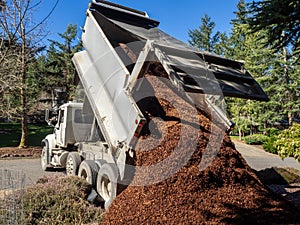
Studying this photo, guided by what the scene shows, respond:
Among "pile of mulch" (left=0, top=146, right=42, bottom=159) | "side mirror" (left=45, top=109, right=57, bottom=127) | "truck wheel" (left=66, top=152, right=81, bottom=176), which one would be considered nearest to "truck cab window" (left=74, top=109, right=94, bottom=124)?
"side mirror" (left=45, top=109, right=57, bottom=127)

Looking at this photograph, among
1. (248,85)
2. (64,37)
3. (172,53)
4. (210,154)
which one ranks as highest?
(64,37)

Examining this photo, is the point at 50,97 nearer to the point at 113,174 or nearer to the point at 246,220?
the point at 113,174

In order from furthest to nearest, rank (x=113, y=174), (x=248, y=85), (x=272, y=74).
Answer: (x=272, y=74) < (x=248, y=85) < (x=113, y=174)

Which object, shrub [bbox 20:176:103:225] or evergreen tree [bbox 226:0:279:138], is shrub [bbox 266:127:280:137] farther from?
shrub [bbox 20:176:103:225]

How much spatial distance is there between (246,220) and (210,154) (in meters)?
1.09

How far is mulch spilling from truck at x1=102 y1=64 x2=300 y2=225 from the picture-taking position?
3.51 metres

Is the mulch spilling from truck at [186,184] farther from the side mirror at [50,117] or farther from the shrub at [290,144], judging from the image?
the side mirror at [50,117]

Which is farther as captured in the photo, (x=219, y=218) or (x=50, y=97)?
(x=50, y=97)

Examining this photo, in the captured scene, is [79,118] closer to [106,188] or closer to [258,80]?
[106,188]

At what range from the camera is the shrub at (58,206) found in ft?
12.3

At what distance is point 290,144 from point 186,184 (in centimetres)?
290

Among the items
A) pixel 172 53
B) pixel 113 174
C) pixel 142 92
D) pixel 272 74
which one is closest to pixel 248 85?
pixel 172 53

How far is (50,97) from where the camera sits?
23.4 m

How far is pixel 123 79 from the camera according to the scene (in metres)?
4.45
